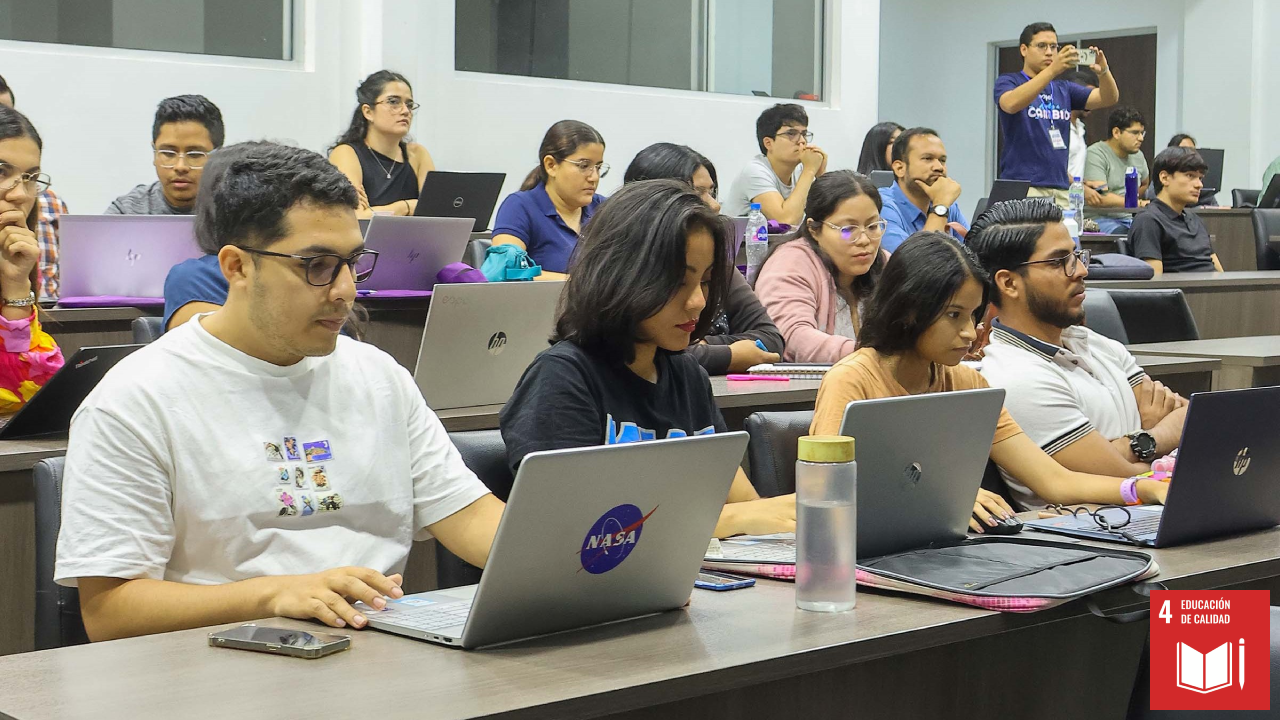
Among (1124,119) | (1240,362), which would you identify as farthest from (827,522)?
(1124,119)

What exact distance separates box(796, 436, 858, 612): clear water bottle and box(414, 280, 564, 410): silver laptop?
145 centimetres

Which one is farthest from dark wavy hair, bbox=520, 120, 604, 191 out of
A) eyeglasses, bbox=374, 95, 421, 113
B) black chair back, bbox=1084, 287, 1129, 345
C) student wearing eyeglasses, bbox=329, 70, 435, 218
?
black chair back, bbox=1084, 287, 1129, 345

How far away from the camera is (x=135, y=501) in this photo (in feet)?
4.85

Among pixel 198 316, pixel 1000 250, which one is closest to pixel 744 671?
pixel 198 316

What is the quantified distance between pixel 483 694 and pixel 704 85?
6609 mm

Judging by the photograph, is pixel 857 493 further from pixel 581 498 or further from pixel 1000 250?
pixel 1000 250

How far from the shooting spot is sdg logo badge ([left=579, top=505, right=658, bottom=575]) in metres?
1.26

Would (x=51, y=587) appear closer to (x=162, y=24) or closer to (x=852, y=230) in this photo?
(x=852, y=230)

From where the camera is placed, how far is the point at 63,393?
229 centimetres

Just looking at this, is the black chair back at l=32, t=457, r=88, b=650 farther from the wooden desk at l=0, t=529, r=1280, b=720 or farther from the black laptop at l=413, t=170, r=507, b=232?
the black laptop at l=413, t=170, r=507, b=232

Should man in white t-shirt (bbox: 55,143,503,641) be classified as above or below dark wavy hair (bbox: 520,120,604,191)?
below

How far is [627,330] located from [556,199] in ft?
8.45

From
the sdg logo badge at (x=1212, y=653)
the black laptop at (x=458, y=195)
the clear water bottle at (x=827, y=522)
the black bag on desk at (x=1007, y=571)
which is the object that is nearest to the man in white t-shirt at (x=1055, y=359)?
the black bag on desk at (x=1007, y=571)

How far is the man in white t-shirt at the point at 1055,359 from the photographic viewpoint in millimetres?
2539
